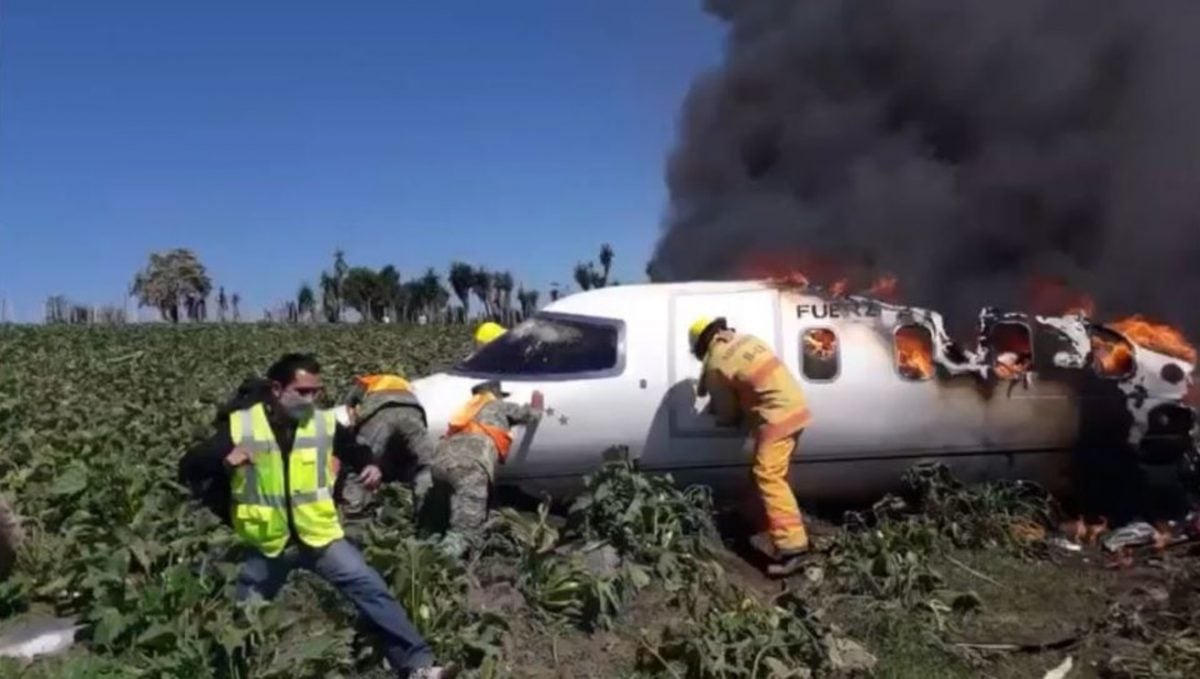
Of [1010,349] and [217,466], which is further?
[1010,349]

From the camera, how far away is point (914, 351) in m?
9.66

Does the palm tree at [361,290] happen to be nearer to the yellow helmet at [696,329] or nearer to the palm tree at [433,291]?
the palm tree at [433,291]

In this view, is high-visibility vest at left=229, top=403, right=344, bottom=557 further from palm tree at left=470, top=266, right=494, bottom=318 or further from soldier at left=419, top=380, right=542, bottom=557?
palm tree at left=470, top=266, right=494, bottom=318

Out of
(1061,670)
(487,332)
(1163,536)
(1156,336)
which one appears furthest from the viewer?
(487,332)

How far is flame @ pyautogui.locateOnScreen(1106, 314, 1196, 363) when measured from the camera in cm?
998

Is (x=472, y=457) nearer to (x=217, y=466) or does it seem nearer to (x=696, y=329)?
(x=696, y=329)

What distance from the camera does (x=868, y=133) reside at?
1229 cm

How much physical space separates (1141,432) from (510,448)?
4.92 meters

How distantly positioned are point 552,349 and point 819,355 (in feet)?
6.86

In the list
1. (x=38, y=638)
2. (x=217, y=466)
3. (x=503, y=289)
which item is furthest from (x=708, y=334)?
(x=503, y=289)

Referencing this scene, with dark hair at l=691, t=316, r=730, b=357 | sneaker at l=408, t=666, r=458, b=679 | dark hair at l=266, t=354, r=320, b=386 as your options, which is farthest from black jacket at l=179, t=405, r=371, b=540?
dark hair at l=691, t=316, r=730, b=357

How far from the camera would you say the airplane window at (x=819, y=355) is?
955 centimetres

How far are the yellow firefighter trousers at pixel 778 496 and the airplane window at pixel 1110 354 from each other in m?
2.74

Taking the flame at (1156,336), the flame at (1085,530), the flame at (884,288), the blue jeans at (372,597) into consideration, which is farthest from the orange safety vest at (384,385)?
the flame at (1156,336)
